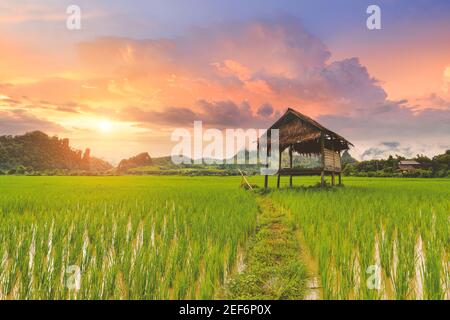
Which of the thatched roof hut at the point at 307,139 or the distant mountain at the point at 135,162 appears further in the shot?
the distant mountain at the point at 135,162

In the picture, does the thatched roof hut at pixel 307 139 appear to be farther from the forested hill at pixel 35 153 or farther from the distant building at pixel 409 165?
A: the forested hill at pixel 35 153

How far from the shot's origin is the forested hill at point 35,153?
2041 inches

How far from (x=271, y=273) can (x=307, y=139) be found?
1058cm

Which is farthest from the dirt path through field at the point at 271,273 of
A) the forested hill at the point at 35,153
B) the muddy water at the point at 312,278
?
the forested hill at the point at 35,153

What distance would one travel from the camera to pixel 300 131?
1320cm

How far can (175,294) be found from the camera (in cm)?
237

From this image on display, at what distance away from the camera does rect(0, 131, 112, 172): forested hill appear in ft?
170

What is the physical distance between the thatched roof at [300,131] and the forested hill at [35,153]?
160ft

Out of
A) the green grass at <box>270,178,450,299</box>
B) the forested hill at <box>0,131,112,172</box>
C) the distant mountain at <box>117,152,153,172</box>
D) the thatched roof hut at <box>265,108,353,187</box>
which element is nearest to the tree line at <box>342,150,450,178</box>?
the thatched roof hut at <box>265,108,353,187</box>

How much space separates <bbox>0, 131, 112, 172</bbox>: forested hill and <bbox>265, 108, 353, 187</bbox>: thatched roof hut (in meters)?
48.8

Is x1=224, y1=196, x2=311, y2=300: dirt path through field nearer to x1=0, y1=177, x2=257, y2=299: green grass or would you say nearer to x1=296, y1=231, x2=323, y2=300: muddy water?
x1=296, y1=231, x2=323, y2=300: muddy water
